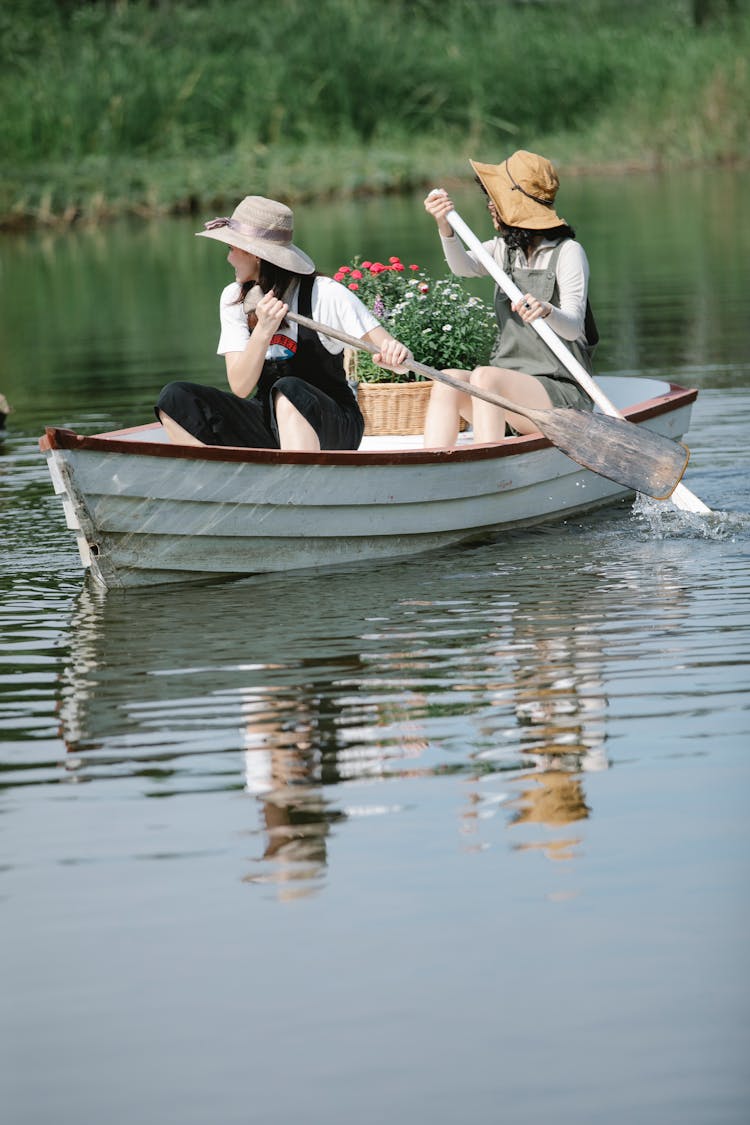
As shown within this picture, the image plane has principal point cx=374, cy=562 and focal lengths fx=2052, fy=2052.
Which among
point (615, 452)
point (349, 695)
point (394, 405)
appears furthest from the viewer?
point (394, 405)

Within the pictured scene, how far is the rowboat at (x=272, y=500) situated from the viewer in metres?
6.41

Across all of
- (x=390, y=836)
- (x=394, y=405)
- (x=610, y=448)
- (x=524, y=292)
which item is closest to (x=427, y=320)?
(x=394, y=405)

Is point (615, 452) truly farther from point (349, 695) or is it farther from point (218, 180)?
point (218, 180)

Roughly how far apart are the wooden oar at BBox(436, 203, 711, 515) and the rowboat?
246 mm

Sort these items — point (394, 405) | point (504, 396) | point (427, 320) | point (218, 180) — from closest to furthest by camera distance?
point (504, 396), point (394, 405), point (427, 320), point (218, 180)

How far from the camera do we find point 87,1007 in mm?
3439

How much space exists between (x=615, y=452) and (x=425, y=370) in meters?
0.76

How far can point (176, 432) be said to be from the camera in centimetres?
682

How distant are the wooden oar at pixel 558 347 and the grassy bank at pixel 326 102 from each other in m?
18.8

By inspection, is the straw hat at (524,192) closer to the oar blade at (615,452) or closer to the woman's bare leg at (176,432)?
the oar blade at (615,452)

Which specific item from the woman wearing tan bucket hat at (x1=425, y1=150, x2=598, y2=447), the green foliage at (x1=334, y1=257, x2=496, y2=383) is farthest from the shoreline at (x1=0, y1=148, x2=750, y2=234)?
the woman wearing tan bucket hat at (x1=425, y1=150, x2=598, y2=447)

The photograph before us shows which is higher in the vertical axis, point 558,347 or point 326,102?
point 326,102

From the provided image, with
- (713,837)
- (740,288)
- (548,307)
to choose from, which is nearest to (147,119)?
(740,288)

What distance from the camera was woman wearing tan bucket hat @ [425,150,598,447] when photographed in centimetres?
724
